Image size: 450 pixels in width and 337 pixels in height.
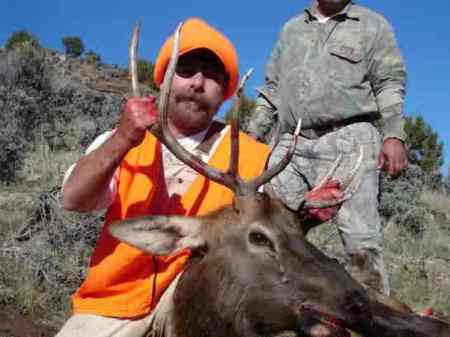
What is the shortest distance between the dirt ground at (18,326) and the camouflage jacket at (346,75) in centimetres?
279

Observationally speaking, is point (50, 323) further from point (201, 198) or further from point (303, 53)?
point (303, 53)

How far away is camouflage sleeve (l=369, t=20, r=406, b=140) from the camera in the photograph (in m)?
5.60

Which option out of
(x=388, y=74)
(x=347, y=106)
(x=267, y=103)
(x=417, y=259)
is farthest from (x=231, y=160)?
(x=417, y=259)

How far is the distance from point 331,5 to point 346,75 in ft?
2.17

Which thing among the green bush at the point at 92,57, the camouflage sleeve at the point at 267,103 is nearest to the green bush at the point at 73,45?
the green bush at the point at 92,57

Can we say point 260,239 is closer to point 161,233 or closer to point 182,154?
point 161,233

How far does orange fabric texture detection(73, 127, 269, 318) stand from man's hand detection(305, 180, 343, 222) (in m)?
0.52

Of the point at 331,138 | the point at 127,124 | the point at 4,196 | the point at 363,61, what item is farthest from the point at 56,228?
the point at 127,124

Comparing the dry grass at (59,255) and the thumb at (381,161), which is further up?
the thumb at (381,161)

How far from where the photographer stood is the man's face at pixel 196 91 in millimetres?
4262

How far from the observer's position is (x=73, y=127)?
528 inches

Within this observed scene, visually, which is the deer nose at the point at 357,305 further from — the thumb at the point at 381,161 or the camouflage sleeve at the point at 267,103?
the camouflage sleeve at the point at 267,103

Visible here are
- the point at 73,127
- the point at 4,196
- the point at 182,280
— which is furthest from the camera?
the point at 73,127

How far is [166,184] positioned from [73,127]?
9787 millimetres
